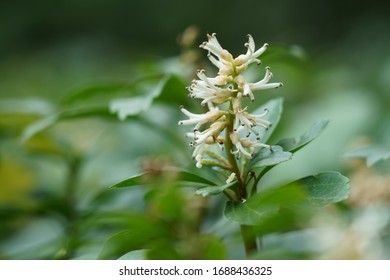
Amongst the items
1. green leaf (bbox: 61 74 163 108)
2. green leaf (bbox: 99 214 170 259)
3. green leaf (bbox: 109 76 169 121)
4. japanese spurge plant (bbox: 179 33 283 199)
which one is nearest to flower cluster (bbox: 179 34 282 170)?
japanese spurge plant (bbox: 179 33 283 199)

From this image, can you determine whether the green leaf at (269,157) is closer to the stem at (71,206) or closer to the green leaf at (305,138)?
the green leaf at (305,138)

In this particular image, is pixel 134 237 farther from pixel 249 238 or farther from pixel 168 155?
pixel 168 155

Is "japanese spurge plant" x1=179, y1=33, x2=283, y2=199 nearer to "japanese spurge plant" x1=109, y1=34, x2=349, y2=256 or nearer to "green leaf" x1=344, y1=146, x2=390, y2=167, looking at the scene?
"japanese spurge plant" x1=109, y1=34, x2=349, y2=256

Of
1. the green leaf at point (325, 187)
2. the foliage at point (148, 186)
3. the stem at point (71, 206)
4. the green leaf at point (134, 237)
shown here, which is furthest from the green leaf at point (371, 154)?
the stem at point (71, 206)

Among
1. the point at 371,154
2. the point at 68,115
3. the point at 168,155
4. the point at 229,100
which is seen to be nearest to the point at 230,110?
the point at 229,100

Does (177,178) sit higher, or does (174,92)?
(174,92)

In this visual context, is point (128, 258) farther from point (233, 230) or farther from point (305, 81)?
point (305, 81)
